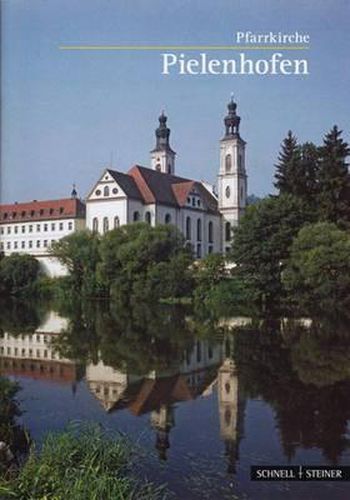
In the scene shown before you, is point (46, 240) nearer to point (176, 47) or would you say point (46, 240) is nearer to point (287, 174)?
point (287, 174)

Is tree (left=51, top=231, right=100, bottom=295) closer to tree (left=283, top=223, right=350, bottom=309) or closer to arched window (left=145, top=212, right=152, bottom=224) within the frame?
arched window (left=145, top=212, right=152, bottom=224)

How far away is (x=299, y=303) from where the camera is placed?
14453 millimetres

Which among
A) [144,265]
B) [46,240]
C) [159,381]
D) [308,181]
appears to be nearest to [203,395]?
[159,381]

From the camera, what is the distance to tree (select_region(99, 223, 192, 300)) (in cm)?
1772

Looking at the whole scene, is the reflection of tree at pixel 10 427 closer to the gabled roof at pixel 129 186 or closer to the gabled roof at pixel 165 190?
the gabled roof at pixel 129 186

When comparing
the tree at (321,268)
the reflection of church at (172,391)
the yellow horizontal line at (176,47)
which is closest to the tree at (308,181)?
the tree at (321,268)

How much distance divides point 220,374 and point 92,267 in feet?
38.8

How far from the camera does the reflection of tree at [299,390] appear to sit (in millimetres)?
4191

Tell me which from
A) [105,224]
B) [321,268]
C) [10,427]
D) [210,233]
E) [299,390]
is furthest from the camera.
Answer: [210,233]

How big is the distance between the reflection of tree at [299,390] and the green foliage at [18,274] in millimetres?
7348

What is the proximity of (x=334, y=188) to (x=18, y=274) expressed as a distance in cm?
843

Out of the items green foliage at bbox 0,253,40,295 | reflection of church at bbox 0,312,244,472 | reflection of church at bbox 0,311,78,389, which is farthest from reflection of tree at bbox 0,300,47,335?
reflection of church at bbox 0,312,244,472

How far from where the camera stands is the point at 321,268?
44.8ft

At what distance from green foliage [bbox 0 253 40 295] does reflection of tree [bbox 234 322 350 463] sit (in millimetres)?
7348
